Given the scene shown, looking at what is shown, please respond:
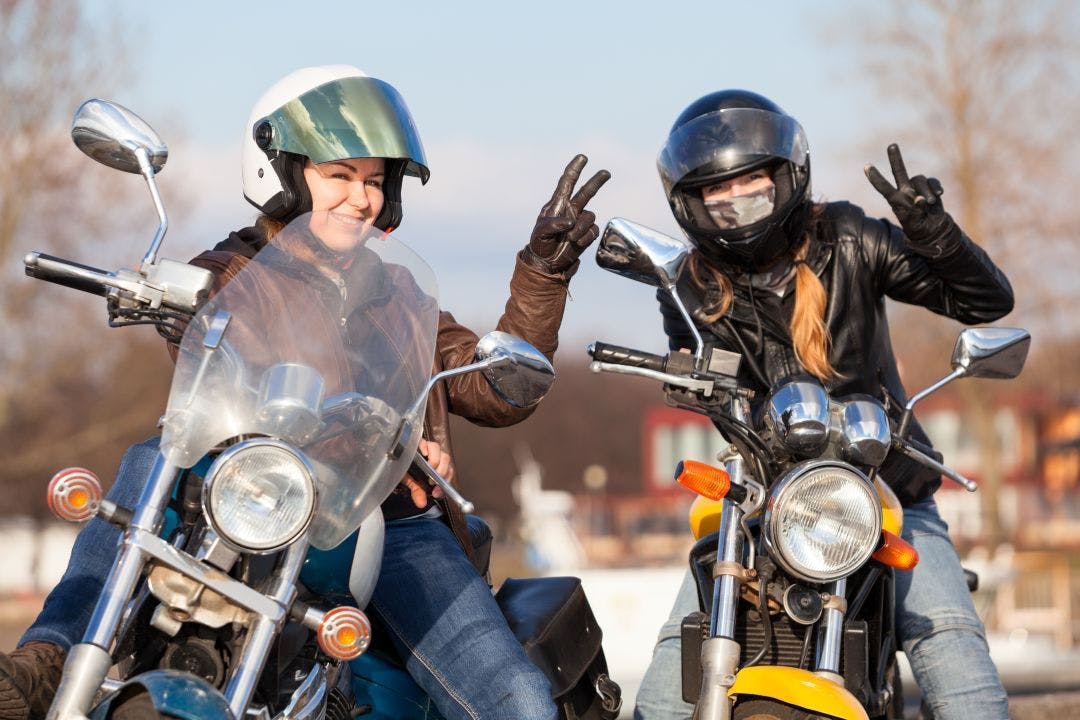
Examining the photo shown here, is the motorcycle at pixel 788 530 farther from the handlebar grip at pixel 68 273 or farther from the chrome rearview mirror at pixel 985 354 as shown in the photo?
the handlebar grip at pixel 68 273

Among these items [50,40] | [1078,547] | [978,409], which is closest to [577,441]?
[1078,547]

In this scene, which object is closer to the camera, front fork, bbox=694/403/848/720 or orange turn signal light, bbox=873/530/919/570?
front fork, bbox=694/403/848/720

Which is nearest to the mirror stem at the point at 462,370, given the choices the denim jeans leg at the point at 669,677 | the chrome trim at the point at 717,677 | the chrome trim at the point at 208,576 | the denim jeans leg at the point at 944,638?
the chrome trim at the point at 208,576

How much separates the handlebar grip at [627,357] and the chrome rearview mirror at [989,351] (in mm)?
787

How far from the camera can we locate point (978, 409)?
2905cm

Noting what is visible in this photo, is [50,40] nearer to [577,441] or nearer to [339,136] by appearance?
[339,136]

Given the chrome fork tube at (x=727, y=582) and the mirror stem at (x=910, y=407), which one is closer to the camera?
the chrome fork tube at (x=727, y=582)

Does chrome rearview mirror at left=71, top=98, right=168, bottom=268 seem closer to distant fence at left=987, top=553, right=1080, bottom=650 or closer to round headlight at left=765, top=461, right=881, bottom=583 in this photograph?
round headlight at left=765, top=461, right=881, bottom=583

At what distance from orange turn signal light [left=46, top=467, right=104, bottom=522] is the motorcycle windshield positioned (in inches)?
6.1

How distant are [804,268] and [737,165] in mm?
363

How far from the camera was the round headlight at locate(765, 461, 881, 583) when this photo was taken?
141 inches

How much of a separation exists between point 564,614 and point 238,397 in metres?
1.43

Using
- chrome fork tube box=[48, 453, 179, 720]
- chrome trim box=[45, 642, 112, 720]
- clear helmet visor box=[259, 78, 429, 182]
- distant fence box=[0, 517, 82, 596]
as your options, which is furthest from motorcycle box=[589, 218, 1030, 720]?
distant fence box=[0, 517, 82, 596]

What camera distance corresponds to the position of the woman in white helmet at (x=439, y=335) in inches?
143
